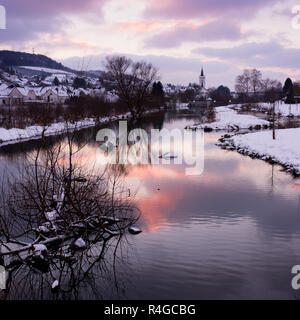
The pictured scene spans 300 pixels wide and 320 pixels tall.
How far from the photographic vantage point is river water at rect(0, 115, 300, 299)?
6121 mm

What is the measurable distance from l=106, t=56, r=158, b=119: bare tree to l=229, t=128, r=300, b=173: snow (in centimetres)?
2817

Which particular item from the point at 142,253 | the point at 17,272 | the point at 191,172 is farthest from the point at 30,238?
the point at 191,172

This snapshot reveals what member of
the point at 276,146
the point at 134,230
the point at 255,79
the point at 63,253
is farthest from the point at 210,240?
the point at 255,79

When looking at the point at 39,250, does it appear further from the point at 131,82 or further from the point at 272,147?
the point at 131,82

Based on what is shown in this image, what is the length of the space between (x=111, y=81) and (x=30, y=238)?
47641 mm

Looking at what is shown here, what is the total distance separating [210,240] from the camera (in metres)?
7.98

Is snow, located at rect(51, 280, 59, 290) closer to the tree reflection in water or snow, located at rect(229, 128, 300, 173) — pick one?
the tree reflection in water

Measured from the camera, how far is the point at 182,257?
7.21 metres

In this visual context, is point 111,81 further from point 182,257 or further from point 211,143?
point 182,257

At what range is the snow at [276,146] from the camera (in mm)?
16394

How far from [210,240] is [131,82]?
47.5 metres

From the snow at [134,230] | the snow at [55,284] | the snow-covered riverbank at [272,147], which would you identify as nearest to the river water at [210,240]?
the snow at [134,230]

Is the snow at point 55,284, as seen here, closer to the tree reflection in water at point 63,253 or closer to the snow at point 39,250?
the tree reflection in water at point 63,253
